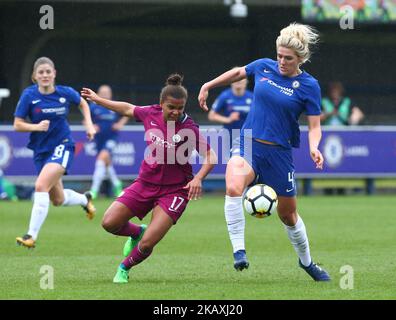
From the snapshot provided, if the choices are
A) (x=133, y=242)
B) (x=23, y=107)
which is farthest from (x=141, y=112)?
(x=23, y=107)

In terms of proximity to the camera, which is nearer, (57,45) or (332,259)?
(332,259)

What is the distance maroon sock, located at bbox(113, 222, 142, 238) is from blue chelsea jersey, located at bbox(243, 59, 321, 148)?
1443 millimetres

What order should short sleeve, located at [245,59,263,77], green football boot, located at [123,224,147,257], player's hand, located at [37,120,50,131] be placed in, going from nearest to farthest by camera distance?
short sleeve, located at [245,59,263,77] → green football boot, located at [123,224,147,257] → player's hand, located at [37,120,50,131]

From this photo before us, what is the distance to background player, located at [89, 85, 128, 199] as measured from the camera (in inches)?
864

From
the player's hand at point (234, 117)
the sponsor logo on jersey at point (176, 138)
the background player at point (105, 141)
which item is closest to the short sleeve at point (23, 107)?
the sponsor logo on jersey at point (176, 138)

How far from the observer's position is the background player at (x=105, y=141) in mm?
21953

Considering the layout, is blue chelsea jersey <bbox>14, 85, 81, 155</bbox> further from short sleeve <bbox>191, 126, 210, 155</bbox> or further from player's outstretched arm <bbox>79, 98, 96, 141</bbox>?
short sleeve <bbox>191, 126, 210, 155</bbox>

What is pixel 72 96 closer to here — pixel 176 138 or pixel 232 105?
pixel 176 138

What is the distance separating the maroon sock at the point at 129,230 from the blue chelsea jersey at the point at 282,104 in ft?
4.73

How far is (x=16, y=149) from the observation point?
22578 millimetres

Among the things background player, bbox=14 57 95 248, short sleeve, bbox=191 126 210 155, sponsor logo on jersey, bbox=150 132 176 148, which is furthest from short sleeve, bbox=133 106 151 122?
background player, bbox=14 57 95 248
